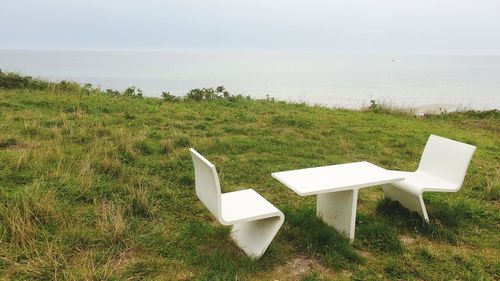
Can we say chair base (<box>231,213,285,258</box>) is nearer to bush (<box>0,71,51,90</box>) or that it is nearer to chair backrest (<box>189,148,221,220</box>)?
chair backrest (<box>189,148,221,220</box>)

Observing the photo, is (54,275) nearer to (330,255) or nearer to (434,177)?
(330,255)

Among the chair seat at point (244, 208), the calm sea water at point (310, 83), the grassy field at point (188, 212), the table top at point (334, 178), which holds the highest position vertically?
the table top at point (334, 178)

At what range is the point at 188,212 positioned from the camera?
16.2 feet

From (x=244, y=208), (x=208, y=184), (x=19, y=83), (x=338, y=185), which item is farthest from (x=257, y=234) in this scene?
(x=19, y=83)

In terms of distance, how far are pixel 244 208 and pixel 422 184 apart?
2.15 m

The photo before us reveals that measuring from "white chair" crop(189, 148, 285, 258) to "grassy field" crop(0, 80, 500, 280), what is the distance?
5.4 inches

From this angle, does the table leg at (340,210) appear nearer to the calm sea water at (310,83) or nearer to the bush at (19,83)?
the bush at (19,83)

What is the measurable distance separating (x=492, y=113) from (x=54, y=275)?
1517 centimetres

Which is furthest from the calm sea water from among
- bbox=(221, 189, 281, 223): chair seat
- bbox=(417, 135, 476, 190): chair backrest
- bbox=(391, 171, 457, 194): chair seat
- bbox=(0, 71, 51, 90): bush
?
bbox=(221, 189, 281, 223): chair seat

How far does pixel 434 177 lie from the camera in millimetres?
5191

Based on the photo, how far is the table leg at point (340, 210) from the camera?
13.8 ft

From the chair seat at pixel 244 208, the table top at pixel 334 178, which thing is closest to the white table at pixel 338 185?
the table top at pixel 334 178

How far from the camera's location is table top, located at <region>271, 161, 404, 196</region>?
4.03m

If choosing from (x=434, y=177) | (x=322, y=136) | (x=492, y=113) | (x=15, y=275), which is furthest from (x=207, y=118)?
(x=492, y=113)
